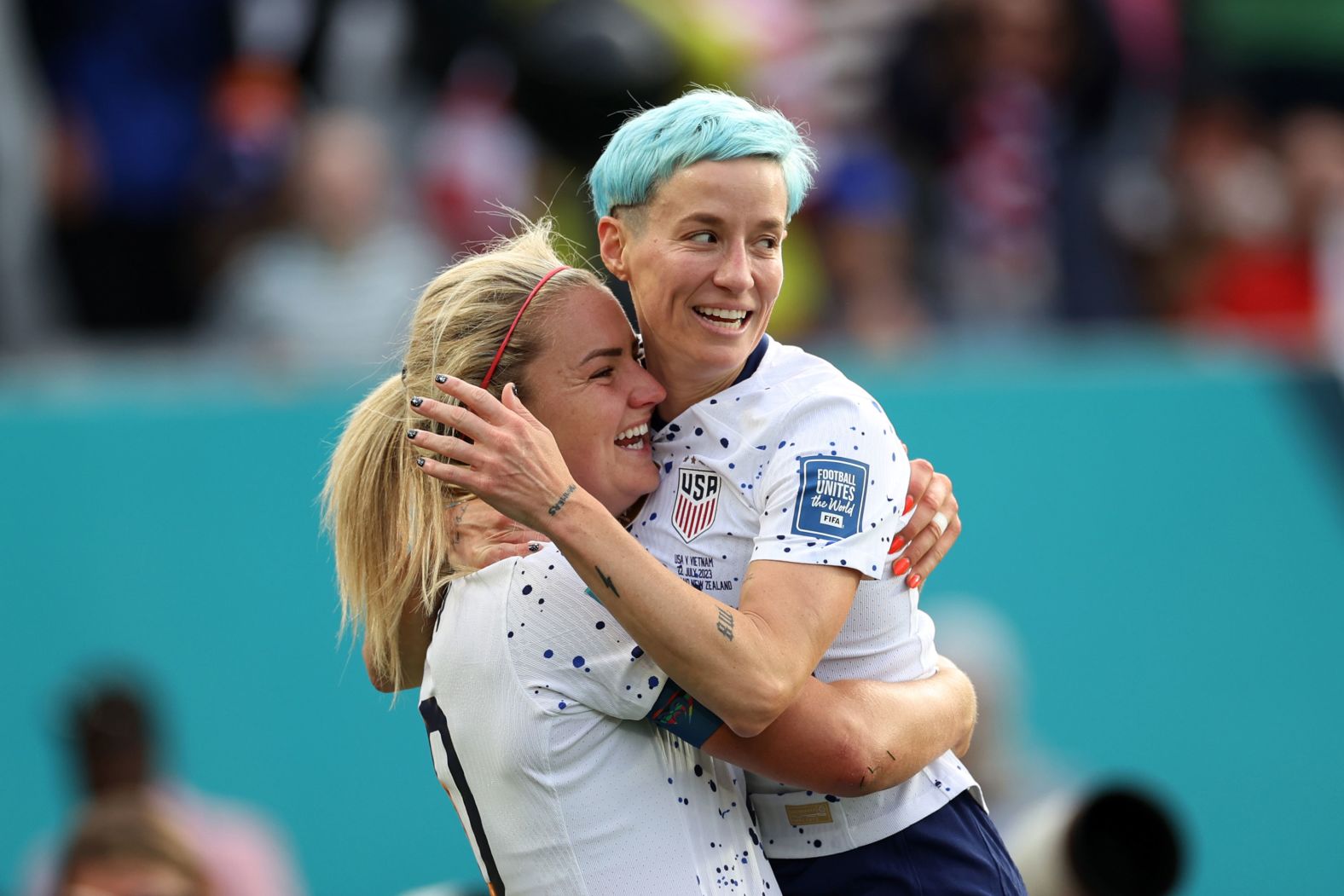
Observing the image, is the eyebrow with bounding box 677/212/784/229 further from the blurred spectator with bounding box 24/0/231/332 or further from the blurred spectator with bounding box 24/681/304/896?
the blurred spectator with bounding box 24/0/231/332

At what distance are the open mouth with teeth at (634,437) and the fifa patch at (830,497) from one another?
1.18 ft

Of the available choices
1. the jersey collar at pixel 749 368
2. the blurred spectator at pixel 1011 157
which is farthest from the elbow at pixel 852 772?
the blurred spectator at pixel 1011 157

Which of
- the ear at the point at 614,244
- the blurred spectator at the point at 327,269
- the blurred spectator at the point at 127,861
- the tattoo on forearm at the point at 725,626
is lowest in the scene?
the tattoo on forearm at the point at 725,626

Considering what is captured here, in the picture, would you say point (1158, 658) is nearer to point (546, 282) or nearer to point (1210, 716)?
point (1210, 716)

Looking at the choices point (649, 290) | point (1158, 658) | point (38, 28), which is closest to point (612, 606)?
point (649, 290)

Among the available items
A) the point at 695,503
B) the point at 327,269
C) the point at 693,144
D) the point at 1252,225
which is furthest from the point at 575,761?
the point at 1252,225

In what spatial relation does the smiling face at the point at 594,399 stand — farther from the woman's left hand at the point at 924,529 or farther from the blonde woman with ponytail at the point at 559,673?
the woman's left hand at the point at 924,529

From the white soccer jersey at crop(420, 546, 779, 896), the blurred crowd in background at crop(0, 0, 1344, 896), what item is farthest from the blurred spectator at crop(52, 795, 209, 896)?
the white soccer jersey at crop(420, 546, 779, 896)

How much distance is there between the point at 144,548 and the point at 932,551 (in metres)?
4.09

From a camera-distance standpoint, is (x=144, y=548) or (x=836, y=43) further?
(x=836, y=43)

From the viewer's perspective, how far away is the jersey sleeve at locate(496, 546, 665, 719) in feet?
9.65

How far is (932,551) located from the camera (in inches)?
128

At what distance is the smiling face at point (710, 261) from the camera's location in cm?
308

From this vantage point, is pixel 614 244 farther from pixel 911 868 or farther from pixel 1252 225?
pixel 1252 225
